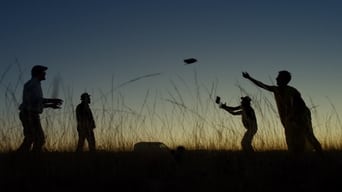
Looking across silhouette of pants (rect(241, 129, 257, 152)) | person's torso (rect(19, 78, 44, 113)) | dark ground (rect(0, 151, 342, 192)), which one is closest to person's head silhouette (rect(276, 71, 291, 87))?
silhouette of pants (rect(241, 129, 257, 152))

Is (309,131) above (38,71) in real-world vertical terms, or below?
below

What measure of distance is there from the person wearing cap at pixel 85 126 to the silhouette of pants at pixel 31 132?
0.55m

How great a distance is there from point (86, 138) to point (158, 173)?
314 centimetres

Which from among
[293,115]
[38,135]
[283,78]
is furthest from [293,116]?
[38,135]

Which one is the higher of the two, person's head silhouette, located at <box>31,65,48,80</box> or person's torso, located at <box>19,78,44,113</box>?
person's head silhouette, located at <box>31,65,48,80</box>

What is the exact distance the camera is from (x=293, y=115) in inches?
334

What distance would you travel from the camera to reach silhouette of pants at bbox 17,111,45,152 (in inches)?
293

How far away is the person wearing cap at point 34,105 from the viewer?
25.6 feet

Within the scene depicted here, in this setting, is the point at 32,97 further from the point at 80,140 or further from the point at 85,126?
the point at 85,126

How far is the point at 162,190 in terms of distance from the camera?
5.45 meters

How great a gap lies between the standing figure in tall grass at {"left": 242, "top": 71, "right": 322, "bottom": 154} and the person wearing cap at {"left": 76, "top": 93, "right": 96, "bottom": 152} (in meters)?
2.89

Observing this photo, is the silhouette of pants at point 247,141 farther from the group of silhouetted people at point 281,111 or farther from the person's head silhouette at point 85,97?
the person's head silhouette at point 85,97

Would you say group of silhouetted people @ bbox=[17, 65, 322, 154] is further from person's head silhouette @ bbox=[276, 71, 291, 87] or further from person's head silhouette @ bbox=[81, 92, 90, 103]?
person's head silhouette @ bbox=[81, 92, 90, 103]

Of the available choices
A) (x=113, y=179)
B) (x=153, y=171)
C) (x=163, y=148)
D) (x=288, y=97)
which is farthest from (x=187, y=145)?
(x=113, y=179)
